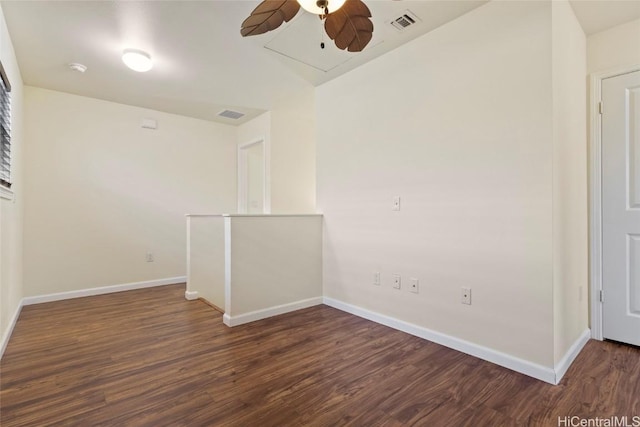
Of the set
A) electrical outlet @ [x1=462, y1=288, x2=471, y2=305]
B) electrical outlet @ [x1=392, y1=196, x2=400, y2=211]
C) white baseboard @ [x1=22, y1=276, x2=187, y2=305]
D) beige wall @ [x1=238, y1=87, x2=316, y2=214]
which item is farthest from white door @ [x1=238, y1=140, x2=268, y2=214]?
A: electrical outlet @ [x1=462, y1=288, x2=471, y2=305]

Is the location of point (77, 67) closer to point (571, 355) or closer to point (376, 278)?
point (376, 278)

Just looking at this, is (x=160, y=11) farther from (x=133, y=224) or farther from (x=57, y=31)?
(x=133, y=224)

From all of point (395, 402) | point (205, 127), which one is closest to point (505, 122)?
point (395, 402)

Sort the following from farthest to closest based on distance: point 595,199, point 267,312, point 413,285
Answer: point 267,312
point 413,285
point 595,199

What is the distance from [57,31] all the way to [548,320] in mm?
4060

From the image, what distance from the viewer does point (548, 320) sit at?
180 centimetres

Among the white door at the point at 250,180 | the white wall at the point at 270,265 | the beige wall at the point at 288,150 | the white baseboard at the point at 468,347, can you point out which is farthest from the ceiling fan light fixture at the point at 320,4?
the white door at the point at 250,180

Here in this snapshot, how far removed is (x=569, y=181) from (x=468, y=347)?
1.31 meters

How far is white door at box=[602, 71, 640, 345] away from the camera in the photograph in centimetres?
223

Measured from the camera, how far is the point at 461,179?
218 cm

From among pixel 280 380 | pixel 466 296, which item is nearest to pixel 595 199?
pixel 466 296

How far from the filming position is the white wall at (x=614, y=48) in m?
2.21

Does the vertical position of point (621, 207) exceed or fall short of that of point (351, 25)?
it falls short

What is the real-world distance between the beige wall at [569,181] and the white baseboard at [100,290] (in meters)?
4.40
